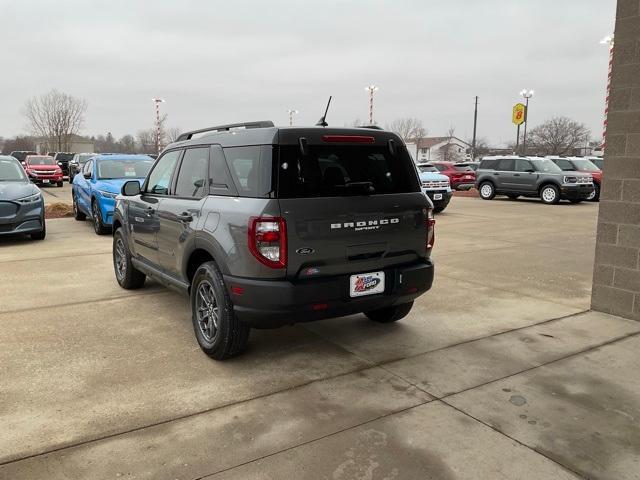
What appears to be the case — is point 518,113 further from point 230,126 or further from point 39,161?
point 230,126

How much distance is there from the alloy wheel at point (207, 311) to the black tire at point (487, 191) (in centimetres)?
1871

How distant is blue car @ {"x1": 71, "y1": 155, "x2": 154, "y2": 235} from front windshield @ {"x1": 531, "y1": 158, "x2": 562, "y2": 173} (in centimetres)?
1455

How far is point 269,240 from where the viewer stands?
11.4 ft

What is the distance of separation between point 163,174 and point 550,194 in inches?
675

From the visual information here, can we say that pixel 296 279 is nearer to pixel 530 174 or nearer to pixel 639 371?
pixel 639 371

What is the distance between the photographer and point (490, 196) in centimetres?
2116

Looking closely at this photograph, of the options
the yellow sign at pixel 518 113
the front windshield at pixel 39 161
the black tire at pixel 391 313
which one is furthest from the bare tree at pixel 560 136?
the black tire at pixel 391 313

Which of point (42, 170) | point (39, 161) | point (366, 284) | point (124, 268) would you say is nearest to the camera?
point (366, 284)

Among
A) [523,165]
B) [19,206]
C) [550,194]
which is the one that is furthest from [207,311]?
[523,165]

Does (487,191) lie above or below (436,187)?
below

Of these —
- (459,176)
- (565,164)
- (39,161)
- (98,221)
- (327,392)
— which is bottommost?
(327,392)

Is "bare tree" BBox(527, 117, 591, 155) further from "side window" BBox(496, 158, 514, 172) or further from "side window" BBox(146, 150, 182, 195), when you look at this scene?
"side window" BBox(146, 150, 182, 195)

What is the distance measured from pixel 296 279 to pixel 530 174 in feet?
59.7

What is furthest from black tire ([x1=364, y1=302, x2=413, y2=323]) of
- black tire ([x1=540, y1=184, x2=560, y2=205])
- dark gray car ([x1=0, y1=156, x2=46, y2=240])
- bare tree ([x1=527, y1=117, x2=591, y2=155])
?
bare tree ([x1=527, y1=117, x2=591, y2=155])
